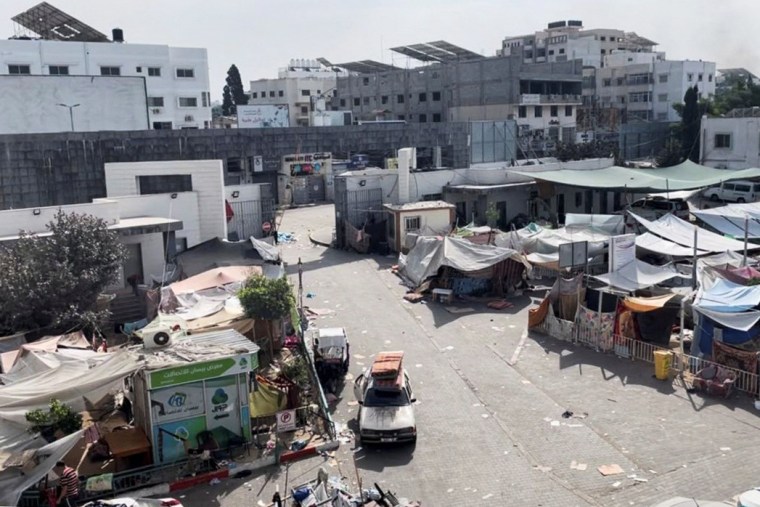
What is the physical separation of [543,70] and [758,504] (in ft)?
188

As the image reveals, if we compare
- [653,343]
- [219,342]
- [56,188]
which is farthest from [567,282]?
[56,188]

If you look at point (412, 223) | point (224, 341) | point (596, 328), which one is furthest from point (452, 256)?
point (224, 341)

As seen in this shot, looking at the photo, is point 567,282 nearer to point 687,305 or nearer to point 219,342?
point 687,305

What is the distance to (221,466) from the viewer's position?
12930 mm

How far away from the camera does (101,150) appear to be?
30.5m

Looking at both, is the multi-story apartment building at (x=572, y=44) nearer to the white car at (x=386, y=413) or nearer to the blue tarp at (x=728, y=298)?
the blue tarp at (x=728, y=298)

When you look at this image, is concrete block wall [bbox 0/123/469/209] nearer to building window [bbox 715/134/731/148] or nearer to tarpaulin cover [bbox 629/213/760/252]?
tarpaulin cover [bbox 629/213/760/252]

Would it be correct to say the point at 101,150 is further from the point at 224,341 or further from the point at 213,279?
the point at 224,341

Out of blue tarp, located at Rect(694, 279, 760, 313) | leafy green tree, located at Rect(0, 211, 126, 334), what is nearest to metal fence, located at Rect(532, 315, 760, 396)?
blue tarp, located at Rect(694, 279, 760, 313)

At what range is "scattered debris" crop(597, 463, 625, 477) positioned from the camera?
489 inches

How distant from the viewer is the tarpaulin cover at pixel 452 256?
23.5 m

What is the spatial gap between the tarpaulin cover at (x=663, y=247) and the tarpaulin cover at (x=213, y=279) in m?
12.7

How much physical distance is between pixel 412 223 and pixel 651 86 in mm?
56987

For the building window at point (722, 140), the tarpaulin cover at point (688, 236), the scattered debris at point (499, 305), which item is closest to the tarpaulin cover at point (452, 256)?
the scattered debris at point (499, 305)
